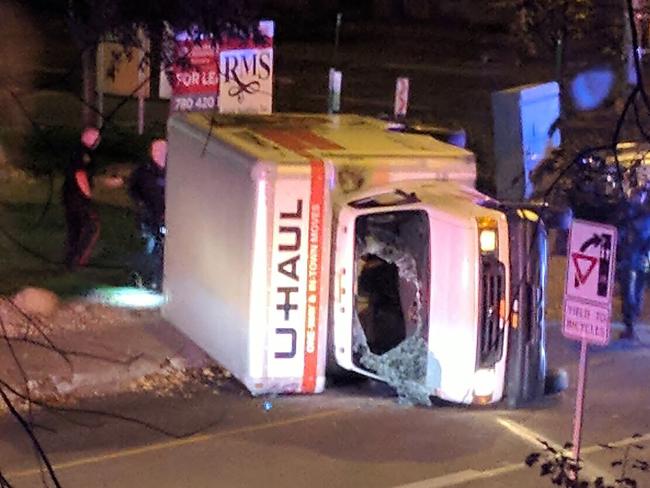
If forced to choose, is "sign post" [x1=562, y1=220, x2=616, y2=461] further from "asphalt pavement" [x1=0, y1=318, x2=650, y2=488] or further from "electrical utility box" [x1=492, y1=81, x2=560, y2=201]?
"electrical utility box" [x1=492, y1=81, x2=560, y2=201]

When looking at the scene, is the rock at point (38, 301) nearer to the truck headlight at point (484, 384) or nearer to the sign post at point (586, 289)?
the truck headlight at point (484, 384)

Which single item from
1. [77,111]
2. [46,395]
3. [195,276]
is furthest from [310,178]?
[77,111]

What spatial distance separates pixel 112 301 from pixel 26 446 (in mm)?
4172

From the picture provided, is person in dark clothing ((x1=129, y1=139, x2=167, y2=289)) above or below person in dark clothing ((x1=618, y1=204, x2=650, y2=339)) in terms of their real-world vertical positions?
above

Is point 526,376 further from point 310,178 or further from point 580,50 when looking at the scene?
point 580,50

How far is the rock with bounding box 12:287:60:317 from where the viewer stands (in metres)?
13.1

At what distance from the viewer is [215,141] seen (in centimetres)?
1154

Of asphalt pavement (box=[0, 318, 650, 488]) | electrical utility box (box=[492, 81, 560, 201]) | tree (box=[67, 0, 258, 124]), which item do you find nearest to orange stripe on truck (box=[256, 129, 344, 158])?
asphalt pavement (box=[0, 318, 650, 488])

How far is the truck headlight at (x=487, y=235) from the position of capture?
10516 mm

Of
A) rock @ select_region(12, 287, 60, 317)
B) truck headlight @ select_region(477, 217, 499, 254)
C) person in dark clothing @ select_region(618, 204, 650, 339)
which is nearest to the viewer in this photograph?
truck headlight @ select_region(477, 217, 499, 254)

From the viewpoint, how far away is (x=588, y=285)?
28.7 ft

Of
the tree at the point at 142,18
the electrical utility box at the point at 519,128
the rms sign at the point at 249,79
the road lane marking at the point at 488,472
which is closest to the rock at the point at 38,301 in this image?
the rms sign at the point at 249,79

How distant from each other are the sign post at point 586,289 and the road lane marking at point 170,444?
2562mm

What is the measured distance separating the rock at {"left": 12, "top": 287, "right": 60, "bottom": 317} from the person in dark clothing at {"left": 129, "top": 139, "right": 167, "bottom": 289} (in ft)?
4.29
